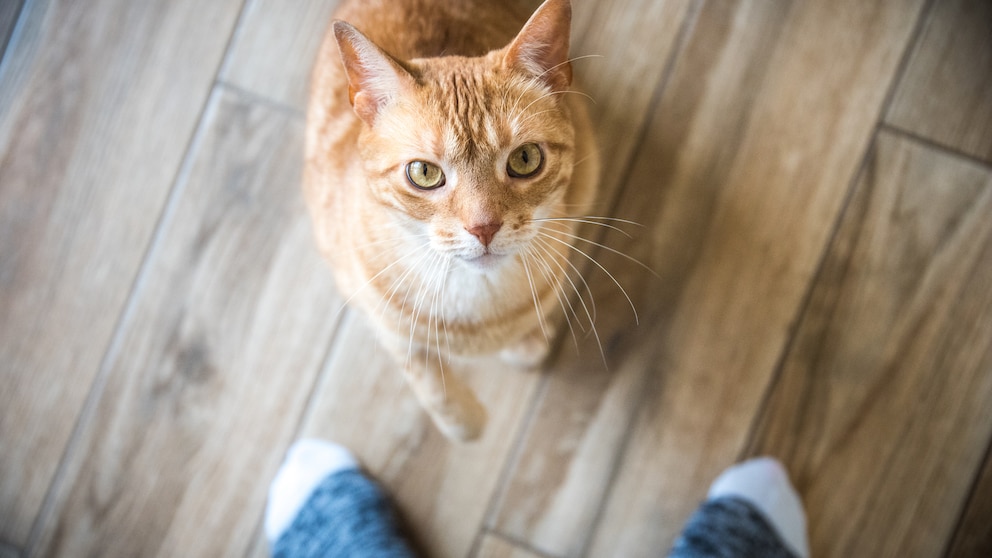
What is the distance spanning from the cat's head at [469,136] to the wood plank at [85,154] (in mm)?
794

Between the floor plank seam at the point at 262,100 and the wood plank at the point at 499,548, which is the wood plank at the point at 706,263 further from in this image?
the floor plank seam at the point at 262,100

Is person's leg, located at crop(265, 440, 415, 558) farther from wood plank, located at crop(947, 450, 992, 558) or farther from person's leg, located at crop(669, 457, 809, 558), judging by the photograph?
wood plank, located at crop(947, 450, 992, 558)

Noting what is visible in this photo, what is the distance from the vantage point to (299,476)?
135 cm

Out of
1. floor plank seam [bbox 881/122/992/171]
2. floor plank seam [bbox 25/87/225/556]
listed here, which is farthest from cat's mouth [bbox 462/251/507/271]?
floor plank seam [bbox 881/122/992/171]

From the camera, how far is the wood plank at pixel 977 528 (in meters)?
1.30

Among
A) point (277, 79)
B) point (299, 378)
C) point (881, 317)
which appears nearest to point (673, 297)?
point (881, 317)

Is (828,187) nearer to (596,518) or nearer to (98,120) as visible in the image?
(596,518)

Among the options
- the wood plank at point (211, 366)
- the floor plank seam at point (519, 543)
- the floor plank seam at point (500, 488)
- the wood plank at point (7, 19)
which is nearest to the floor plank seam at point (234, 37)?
the wood plank at point (211, 366)

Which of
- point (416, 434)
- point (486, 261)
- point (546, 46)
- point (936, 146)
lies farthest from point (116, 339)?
→ point (936, 146)

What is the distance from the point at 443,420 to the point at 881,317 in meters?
0.96

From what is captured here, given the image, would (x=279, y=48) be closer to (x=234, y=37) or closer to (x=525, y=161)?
(x=234, y=37)

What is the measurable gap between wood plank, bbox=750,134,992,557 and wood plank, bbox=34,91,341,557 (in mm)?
1043

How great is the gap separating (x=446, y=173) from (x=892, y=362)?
1.09m

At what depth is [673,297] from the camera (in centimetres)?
137
